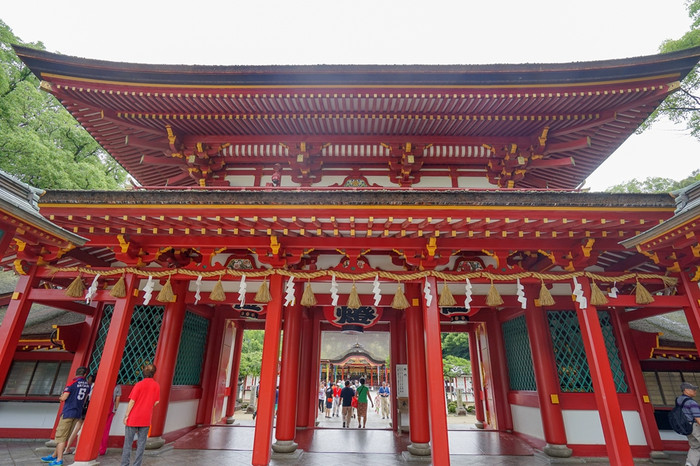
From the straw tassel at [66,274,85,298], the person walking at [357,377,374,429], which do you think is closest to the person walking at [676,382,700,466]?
the person walking at [357,377,374,429]

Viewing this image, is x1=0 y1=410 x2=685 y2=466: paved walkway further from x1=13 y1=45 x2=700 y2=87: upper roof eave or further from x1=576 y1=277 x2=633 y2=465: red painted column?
x1=13 y1=45 x2=700 y2=87: upper roof eave

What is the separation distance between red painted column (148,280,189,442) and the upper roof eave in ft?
15.5

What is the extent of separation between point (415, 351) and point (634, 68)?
7569 mm

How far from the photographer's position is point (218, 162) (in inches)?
336

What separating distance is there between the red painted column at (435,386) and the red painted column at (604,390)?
2.73 metres

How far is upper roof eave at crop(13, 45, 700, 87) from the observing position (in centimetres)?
692

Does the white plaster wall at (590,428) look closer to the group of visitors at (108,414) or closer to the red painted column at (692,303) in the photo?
the red painted column at (692,303)

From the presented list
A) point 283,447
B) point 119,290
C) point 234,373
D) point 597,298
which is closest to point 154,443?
point 283,447

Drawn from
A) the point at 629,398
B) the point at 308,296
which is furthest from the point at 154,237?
the point at 629,398

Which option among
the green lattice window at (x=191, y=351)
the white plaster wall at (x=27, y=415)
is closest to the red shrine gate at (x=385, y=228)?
the green lattice window at (x=191, y=351)

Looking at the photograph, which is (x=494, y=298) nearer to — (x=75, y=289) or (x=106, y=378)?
(x=106, y=378)

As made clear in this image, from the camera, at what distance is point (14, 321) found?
620cm

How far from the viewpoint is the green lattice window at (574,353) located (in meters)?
7.76

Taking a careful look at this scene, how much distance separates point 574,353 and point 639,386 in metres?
1.52
